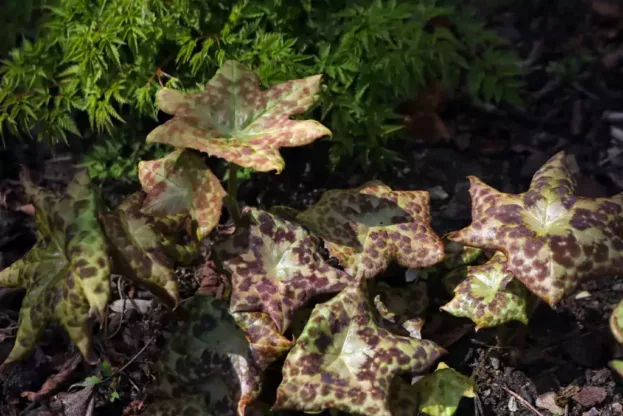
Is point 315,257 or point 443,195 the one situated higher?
point 315,257

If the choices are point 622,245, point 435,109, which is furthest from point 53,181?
point 622,245

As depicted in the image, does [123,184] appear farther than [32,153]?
No

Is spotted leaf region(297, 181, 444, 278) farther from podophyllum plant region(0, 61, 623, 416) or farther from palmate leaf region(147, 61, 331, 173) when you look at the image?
palmate leaf region(147, 61, 331, 173)

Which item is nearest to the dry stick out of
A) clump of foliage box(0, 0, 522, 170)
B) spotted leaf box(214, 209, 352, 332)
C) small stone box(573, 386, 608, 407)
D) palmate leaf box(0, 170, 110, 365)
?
small stone box(573, 386, 608, 407)

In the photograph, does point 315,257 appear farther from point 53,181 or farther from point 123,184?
point 53,181

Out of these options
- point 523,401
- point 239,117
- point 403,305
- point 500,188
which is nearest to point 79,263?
point 239,117

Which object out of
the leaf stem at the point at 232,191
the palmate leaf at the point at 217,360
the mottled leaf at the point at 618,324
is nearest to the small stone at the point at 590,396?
the mottled leaf at the point at 618,324
